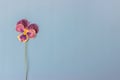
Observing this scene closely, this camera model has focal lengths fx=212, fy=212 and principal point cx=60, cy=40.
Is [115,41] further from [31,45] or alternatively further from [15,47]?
[15,47]

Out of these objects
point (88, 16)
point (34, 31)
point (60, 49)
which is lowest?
point (60, 49)

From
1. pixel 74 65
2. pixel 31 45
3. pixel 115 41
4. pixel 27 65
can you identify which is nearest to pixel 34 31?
pixel 31 45

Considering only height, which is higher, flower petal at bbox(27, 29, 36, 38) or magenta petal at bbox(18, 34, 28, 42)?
flower petal at bbox(27, 29, 36, 38)

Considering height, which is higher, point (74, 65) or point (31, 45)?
point (31, 45)
